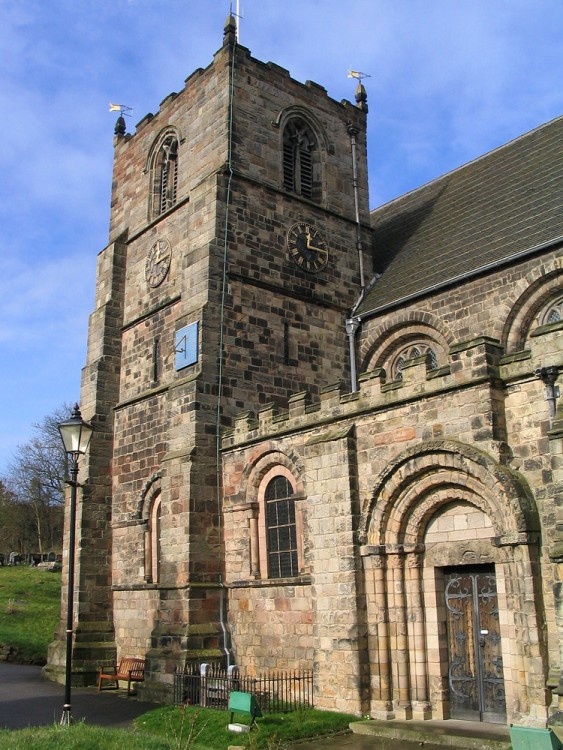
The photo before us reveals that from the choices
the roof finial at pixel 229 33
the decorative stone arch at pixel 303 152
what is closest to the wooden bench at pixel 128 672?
the decorative stone arch at pixel 303 152

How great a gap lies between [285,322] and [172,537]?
635 cm

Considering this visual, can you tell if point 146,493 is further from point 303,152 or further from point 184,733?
point 303,152

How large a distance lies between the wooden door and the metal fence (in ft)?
9.35

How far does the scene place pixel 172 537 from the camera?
17469mm

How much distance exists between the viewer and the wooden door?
12461mm

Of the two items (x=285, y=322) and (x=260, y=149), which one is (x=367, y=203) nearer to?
(x=260, y=149)

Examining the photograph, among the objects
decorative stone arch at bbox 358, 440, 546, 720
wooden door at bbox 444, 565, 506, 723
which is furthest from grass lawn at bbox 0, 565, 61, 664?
wooden door at bbox 444, 565, 506, 723

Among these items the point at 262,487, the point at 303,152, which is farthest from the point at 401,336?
the point at 303,152

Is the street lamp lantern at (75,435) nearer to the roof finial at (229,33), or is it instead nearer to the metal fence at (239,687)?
the metal fence at (239,687)

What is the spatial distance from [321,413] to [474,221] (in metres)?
8.48

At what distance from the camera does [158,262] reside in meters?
22.1

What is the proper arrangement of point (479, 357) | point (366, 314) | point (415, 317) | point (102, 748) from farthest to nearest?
point (366, 314) → point (415, 317) → point (479, 357) → point (102, 748)

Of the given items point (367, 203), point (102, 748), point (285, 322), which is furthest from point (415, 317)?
point (102, 748)

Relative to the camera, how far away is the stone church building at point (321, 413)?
12469 mm
